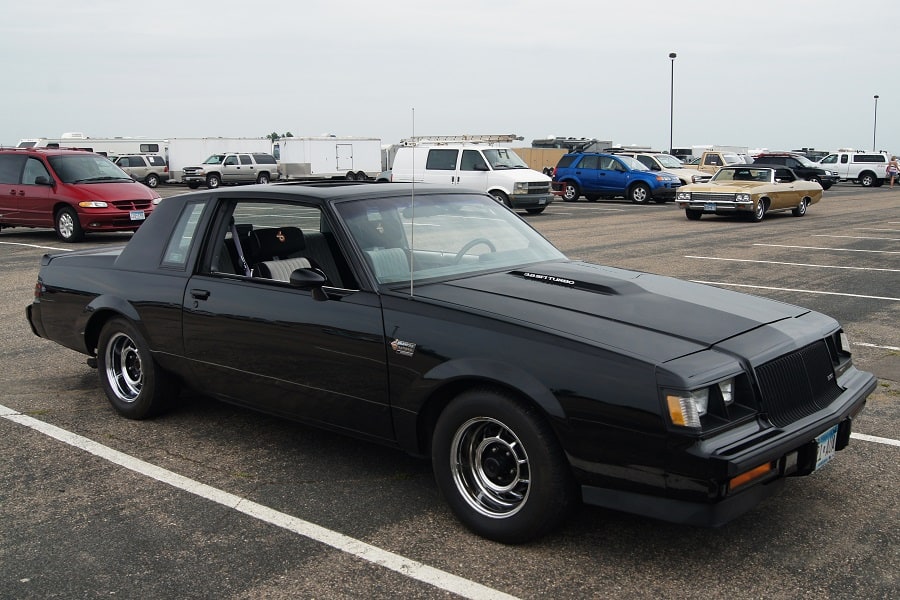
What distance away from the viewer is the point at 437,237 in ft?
15.8

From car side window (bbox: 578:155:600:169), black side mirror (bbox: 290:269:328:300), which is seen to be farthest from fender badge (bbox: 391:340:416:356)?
car side window (bbox: 578:155:600:169)

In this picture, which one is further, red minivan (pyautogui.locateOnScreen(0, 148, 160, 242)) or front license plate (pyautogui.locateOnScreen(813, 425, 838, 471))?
red minivan (pyautogui.locateOnScreen(0, 148, 160, 242))

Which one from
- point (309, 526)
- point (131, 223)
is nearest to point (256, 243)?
point (309, 526)

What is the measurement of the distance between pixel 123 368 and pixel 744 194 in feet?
61.3

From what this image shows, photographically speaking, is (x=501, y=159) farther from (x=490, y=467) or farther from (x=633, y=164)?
(x=490, y=467)

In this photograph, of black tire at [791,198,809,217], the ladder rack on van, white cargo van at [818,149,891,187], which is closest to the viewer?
black tire at [791,198,809,217]

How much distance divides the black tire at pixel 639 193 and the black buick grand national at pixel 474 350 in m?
25.1

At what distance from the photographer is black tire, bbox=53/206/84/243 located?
16.8 metres

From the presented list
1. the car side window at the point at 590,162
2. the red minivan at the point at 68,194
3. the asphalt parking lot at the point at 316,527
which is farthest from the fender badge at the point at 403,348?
the car side window at the point at 590,162

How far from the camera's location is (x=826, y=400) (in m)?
3.93

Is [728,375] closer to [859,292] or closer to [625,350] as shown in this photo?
[625,350]

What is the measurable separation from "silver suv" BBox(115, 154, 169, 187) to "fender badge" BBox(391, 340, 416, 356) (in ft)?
137

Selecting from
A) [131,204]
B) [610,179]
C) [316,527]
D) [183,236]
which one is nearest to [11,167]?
[131,204]

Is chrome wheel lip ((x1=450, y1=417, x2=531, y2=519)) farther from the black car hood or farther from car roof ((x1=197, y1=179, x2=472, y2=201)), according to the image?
car roof ((x1=197, y1=179, x2=472, y2=201))
